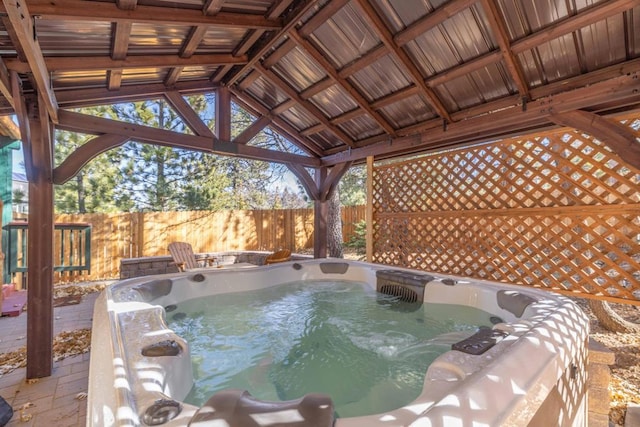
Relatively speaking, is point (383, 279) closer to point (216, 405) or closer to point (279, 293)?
point (279, 293)

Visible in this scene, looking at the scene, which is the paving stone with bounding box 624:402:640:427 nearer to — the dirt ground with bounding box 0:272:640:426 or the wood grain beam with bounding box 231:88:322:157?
the dirt ground with bounding box 0:272:640:426

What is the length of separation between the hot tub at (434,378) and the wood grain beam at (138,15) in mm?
1861

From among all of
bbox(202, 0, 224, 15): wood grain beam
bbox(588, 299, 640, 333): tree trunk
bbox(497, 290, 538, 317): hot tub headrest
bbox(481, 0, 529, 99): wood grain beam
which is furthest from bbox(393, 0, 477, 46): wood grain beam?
bbox(588, 299, 640, 333): tree trunk

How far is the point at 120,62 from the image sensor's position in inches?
103

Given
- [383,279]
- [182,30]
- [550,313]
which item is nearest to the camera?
[550,313]

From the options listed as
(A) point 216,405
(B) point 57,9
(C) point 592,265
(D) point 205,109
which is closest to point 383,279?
(C) point 592,265

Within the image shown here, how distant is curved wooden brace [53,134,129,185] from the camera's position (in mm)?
2535

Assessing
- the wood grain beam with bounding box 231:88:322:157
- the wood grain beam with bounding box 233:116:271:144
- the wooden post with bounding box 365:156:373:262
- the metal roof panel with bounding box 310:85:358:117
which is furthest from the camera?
the wooden post with bounding box 365:156:373:262

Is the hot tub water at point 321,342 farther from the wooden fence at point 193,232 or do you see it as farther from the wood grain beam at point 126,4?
the wooden fence at point 193,232

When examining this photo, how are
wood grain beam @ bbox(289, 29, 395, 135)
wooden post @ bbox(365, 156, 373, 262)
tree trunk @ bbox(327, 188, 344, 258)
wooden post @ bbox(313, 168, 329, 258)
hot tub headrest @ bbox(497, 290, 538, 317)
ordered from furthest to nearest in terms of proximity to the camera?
tree trunk @ bbox(327, 188, 344, 258) → wooden post @ bbox(313, 168, 329, 258) → wooden post @ bbox(365, 156, 373, 262) → wood grain beam @ bbox(289, 29, 395, 135) → hot tub headrest @ bbox(497, 290, 538, 317)

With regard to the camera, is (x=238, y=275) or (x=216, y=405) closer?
(x=216, y=405)

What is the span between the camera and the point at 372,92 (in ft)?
11.8

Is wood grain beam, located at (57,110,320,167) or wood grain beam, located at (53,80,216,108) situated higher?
wood grain beam, located at (53,80,216,108)

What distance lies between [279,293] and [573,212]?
317 cm
